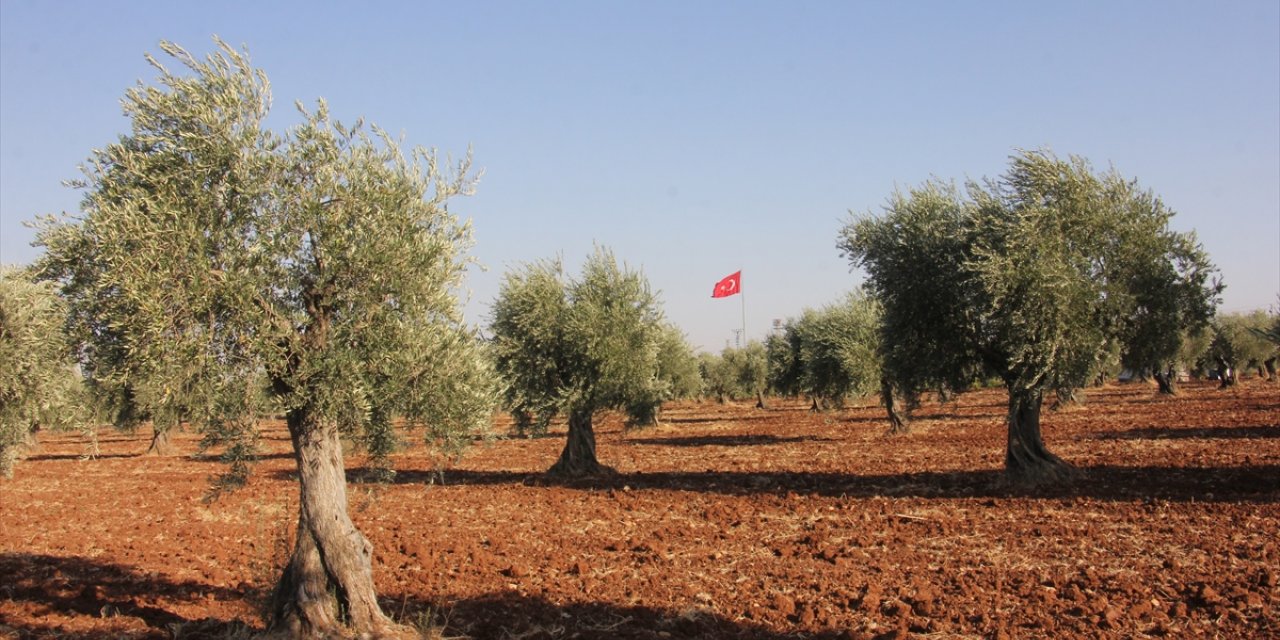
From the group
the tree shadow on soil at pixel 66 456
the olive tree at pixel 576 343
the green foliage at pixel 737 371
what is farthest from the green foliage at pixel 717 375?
the olive tree at pixel 576 343

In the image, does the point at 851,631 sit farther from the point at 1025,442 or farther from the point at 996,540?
the point at 1025,442

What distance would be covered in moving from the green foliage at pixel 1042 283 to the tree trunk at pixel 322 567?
14553 mm

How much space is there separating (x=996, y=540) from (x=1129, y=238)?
31.5 feet

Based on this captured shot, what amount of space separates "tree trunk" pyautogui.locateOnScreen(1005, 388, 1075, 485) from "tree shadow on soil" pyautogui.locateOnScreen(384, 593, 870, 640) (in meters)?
12.5

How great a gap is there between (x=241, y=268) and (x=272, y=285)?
391mm

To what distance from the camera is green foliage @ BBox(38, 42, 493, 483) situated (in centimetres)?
897

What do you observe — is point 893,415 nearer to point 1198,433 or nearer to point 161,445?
point 1198,433

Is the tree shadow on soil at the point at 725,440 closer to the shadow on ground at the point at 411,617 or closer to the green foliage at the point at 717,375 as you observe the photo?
the shadow on ground at the point at 411,617

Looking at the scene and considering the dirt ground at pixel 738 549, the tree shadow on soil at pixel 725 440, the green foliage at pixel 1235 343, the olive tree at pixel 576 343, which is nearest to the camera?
the dirt ground at pixel 738 549

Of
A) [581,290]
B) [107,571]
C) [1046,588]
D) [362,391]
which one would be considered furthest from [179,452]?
[1046,588]

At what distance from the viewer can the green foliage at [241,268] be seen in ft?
29.4

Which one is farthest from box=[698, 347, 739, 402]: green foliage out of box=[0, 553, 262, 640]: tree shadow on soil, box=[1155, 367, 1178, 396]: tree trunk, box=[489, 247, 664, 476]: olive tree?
box=[0, 553, 262, 640]: tree shadow on soil

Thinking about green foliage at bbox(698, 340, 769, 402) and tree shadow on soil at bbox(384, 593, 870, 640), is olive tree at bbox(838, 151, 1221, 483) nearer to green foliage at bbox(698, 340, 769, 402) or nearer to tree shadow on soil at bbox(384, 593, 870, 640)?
tree shadow on soil at bbox(384, 593, 870, 640)

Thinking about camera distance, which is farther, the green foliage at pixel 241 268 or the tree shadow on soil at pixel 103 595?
the tree shadow on soil at pixel 103 595
